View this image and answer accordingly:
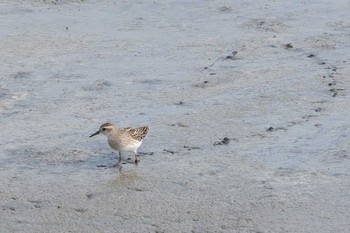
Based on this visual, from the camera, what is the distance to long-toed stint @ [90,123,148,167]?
36.1 ft

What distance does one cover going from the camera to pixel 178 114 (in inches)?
501

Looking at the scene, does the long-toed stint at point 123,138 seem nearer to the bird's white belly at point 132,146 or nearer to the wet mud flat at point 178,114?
the bird's white belly at point 132,146

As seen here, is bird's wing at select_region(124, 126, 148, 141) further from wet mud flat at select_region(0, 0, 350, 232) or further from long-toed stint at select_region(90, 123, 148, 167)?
wet mud flat at select_region(0, 0, 350, 232)

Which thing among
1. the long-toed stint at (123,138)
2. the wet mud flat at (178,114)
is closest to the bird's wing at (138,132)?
the long-toed stint at (123,138)

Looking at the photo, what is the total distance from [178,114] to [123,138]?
184 centimetres

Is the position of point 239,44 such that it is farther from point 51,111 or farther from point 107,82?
point 51,111

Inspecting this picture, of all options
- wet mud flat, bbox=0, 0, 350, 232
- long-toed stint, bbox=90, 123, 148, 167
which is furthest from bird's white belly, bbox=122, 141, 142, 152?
wet mud flat, bbox=0, 0, 350, 232

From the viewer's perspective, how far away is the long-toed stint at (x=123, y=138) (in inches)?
433

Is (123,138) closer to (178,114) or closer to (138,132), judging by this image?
(138,132)

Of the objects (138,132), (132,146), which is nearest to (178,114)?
(138,132)

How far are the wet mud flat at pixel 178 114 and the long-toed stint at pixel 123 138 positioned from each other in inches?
7.8

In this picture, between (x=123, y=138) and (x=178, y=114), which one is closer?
(x=123, y=138)

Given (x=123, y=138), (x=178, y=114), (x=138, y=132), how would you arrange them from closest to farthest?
1. (x=123, y=138)
2. (x=138, y=132)
3. (x=178, y=114)

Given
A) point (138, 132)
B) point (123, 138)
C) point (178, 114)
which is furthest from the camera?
point (178, 114)
